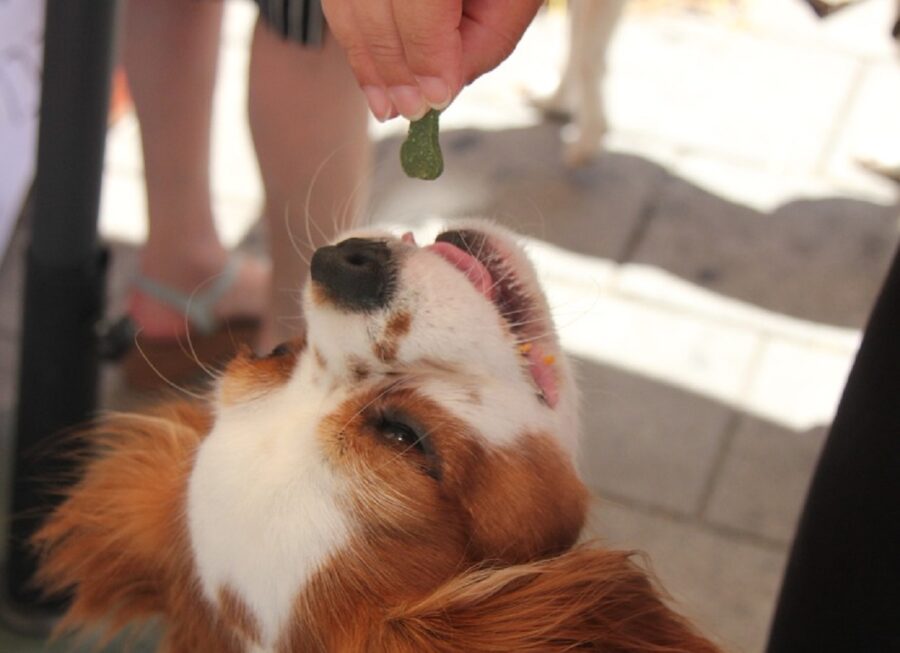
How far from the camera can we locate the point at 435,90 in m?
1.32

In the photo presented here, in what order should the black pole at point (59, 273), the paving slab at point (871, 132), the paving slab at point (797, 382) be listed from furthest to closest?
1. the paving slab at point (871, 132)
2. the paving slab at point (797, 382)
3. the black pole at point (59, 273)

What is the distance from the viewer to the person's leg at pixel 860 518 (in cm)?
133

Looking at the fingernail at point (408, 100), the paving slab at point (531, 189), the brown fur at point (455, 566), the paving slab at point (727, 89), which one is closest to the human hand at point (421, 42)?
the fingernail at point (408, 100)

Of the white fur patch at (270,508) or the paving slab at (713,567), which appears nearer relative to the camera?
the white fur patch at (270,508)

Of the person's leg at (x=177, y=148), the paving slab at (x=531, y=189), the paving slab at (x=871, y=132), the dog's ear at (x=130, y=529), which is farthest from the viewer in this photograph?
the paving slab at (x=871, y=132)

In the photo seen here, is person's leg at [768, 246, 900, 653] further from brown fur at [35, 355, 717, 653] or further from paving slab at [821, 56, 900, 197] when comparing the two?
paving slab at [821, 56, 900, 197]

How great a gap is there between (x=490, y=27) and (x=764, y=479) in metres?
1.46

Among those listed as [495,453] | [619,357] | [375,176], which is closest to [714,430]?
[619,357]

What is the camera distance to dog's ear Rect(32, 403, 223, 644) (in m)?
1.57

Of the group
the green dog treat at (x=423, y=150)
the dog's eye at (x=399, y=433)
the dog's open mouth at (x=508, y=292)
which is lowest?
the dog's eye at (x=399, y=433)

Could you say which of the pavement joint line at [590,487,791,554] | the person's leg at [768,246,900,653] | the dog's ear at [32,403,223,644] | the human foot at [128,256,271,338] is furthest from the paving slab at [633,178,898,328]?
the dog's ear at [32,403,223,644]

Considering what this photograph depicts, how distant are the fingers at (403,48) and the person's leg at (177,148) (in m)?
1.10

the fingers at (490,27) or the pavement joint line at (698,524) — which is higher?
the fingers at (490,27)

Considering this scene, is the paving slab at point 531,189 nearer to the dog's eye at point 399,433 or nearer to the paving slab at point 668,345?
the paving slab at point 668,345
